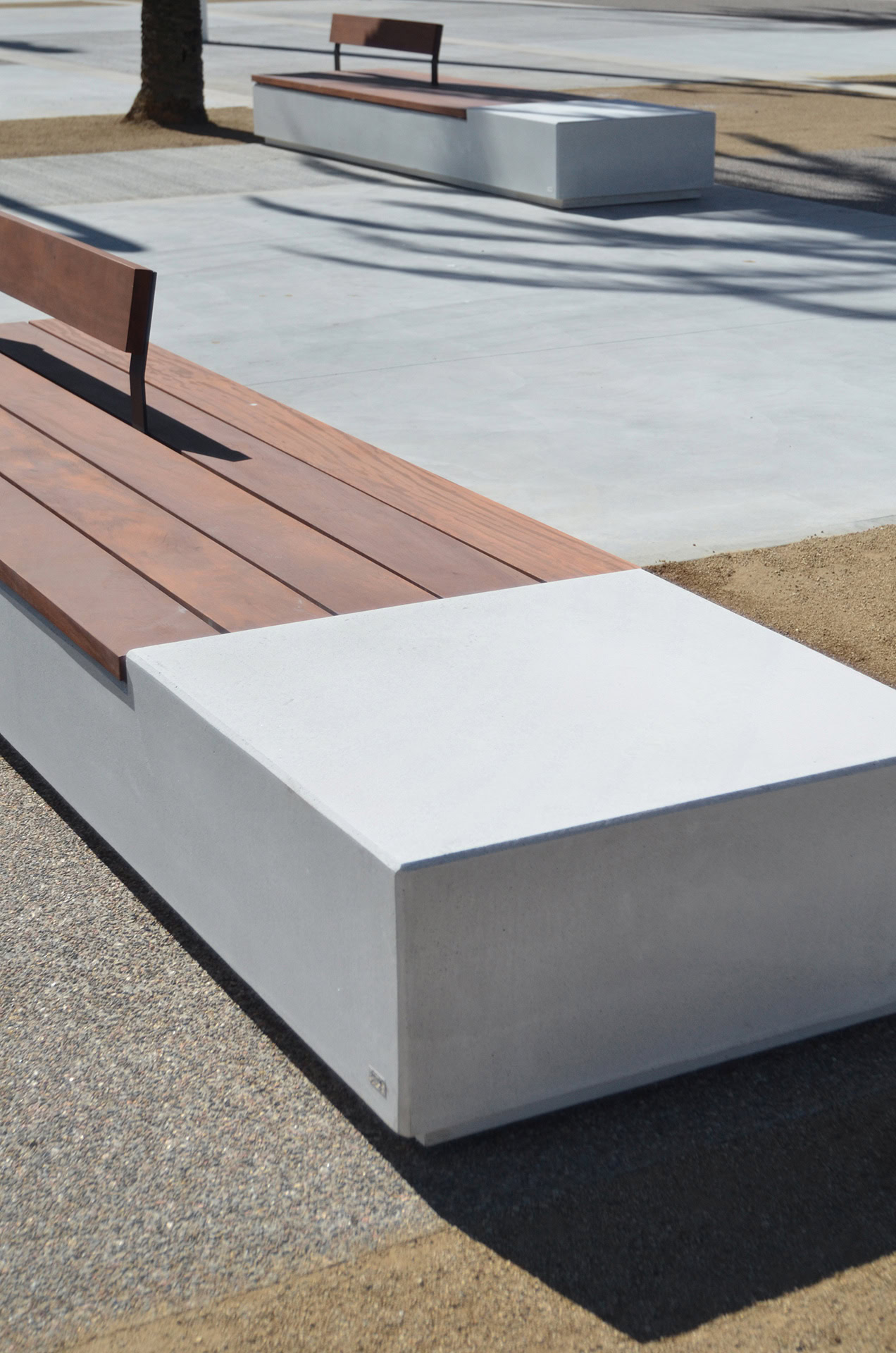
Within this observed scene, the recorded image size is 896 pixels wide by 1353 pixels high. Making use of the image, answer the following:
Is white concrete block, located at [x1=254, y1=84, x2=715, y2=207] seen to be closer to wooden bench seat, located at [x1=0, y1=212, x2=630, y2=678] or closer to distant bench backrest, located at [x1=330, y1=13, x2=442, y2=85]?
distant bench backrest, located at [x1=330, y1=13, x2=442, y2=85]

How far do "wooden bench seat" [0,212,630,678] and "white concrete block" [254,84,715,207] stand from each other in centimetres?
704

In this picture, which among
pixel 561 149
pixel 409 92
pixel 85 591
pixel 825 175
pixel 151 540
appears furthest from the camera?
pixel 409 92

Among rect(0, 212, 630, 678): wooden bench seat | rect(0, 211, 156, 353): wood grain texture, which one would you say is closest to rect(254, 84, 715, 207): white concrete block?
rect(0, 211, 156, 353): wood grain texture

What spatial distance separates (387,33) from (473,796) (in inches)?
526

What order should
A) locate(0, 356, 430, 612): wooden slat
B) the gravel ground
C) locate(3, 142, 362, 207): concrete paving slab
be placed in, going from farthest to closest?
1. locate(3, 142, 362, 207): concrete paving slab
2. the gravel ground
3. locate(0, 356, 430, 612): wooden slat

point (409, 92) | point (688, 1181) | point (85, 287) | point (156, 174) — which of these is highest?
point (409, 92)

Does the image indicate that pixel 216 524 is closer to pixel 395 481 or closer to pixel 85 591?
pixel 85 591

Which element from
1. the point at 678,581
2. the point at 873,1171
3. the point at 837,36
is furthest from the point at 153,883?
the point at 837,36

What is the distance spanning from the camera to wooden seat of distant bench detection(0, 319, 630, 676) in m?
Answer: 3.41

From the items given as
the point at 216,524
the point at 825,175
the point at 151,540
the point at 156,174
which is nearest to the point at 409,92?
the point at 156,174

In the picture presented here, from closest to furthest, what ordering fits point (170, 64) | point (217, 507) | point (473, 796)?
1. point (473, 796)
2. point (217, 507)
3. point (170, 64)

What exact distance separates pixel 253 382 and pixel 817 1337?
566cm

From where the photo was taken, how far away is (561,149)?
37.6ft

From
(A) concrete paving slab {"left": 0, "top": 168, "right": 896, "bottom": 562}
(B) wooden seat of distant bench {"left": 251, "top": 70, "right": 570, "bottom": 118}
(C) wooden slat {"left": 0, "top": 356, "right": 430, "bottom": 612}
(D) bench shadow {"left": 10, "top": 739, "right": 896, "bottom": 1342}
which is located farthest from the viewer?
(B) wooden seat of distant bench {"left": 251, "top": 70, "right": 570, "bottom": 118}
